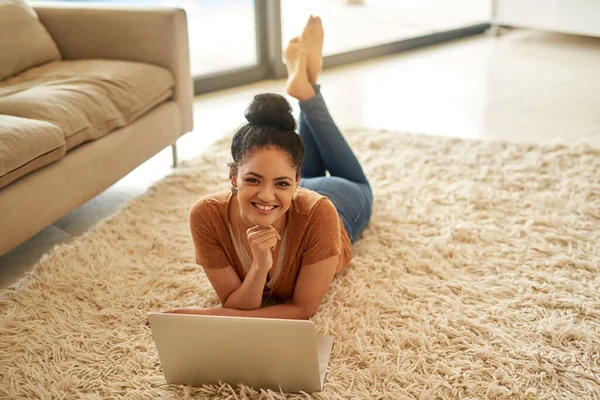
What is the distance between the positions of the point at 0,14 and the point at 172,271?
134cm

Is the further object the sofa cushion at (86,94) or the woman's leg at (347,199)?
the sofa cushion at (86,94)

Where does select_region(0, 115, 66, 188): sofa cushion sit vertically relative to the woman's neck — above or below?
above

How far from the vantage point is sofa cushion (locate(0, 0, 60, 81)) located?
105 inches

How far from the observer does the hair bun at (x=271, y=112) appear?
156 cm

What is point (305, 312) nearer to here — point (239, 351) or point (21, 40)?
point (239, 351)

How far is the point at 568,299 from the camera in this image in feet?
6.24

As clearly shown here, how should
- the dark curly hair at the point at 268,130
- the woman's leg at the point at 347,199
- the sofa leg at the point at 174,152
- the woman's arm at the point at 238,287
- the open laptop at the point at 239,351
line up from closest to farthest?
the open laptop at the point at 239,351
the dark curly hair at the point at 268,130
the woman's arm at the point at 238,287
the woman's leg at the point at 347,199
the sofa leg at the point at 174,152

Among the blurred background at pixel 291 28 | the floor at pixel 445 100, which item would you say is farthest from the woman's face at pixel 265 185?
the blurred background at pixel 291 28

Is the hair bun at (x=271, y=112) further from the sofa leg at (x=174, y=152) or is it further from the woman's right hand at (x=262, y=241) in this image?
the sofa leg at (x=174, y=152)

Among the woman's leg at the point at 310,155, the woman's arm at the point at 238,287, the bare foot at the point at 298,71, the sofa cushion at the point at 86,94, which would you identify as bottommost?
the woman's arm at the point at 238,287

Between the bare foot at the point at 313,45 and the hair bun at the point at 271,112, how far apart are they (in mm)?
824

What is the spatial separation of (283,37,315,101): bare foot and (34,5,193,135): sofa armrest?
0.60m

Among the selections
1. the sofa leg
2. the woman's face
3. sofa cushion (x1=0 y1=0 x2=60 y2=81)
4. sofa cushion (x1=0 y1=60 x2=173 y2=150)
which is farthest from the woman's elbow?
sofa cushion (x1=0 y1=0 x2=60 y2=81)

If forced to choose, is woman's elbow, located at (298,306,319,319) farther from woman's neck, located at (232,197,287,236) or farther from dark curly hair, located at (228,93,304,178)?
dark curly hair, located at (228,93,304,178)
